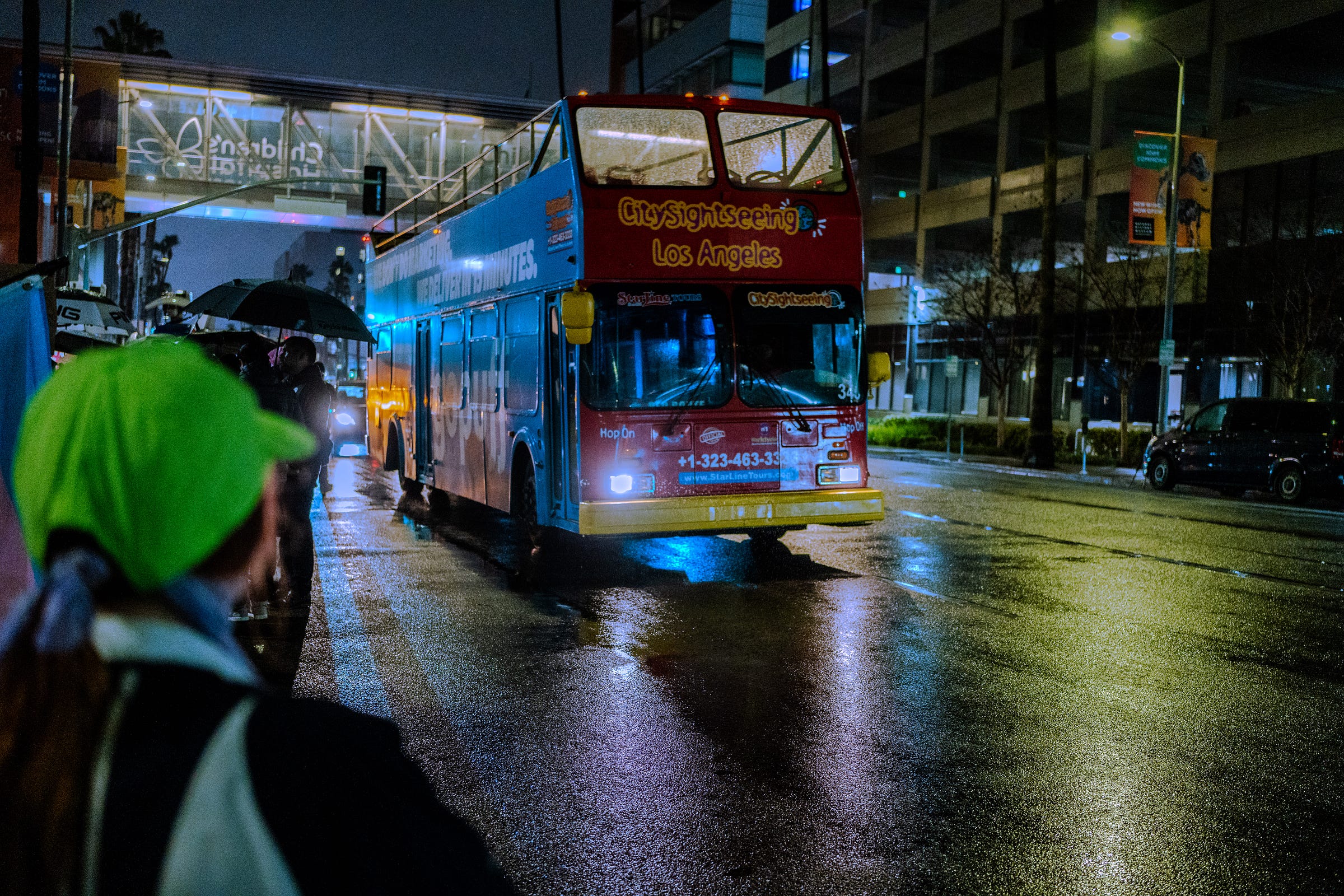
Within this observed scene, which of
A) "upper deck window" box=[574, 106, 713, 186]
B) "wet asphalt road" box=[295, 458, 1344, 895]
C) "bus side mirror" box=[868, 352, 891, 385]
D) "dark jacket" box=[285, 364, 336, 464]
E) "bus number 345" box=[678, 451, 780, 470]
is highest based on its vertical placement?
"upper deck window" box=[574, 106, 713, 186]

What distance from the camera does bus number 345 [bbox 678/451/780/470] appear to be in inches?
448

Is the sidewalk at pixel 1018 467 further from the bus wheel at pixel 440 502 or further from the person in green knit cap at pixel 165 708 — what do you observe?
the person in green knit cap at pixel 165 708

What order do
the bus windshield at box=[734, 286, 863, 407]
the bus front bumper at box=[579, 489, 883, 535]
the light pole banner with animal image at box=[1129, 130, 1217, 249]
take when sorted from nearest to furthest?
1. the bus front bumper at box=[579, 489, 883, 535]
2. the bus windshield at box=[734, 286, 863, 407]
3. the light pole banner with animal image at box=[1129, 130, 1217, 249]

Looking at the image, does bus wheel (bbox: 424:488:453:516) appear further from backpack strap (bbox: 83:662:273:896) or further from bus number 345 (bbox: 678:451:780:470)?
backpack strap (bbox: 83:662:273:896)

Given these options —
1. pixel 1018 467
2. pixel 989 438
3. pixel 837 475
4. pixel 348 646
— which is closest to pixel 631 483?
pixel 837 475

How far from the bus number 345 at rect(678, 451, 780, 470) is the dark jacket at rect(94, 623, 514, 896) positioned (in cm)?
1002

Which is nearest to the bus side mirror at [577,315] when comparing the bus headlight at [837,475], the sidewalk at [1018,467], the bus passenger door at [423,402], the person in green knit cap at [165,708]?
the bus headlight at [837,475]

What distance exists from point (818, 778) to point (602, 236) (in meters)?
6.48

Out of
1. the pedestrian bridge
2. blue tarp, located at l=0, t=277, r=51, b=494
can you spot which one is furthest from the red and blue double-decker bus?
the pedestrian bridge

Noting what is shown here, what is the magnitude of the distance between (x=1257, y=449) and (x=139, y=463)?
2324 centimetres

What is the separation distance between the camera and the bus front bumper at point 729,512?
10945mm

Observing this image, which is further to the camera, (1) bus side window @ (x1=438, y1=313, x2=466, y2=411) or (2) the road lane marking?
(1) bus side window @ (x1=438, y1=313, x2=466, y2=411)

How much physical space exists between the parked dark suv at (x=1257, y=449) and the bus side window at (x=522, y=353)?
578 inches

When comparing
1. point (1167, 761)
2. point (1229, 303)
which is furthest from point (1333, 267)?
point (1167, 761)
